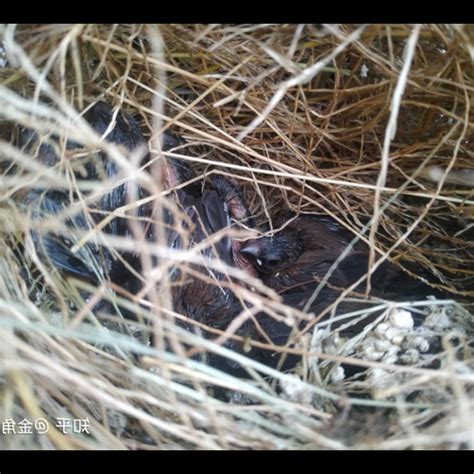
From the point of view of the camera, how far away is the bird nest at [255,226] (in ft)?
2.82

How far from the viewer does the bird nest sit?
0.86 meters

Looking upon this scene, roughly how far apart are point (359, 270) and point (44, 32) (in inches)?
34.6

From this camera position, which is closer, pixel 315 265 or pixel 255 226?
pixel 315 265

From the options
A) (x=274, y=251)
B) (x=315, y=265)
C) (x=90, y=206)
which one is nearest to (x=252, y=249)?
(x=274, y=251)

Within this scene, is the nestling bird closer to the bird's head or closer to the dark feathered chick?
the bird's head

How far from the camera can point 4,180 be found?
105cm

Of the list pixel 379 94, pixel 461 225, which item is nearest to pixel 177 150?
pixel 379 94

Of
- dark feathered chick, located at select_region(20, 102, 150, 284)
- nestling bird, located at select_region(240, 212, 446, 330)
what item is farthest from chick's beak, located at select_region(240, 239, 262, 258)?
dark feathered chick, located at select_region(20, 102, 150, 284)

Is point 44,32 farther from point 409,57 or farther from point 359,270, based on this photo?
point 359,270

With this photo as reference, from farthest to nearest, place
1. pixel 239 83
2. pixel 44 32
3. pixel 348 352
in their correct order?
pixel 239 83 → pixel 348 352 → pixel 44 32

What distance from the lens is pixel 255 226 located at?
1.54m

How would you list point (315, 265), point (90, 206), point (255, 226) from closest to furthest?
point (90, 206), point (315, 265), point (255, 226)

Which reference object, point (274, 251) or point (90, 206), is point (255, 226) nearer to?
point (274, 251)
